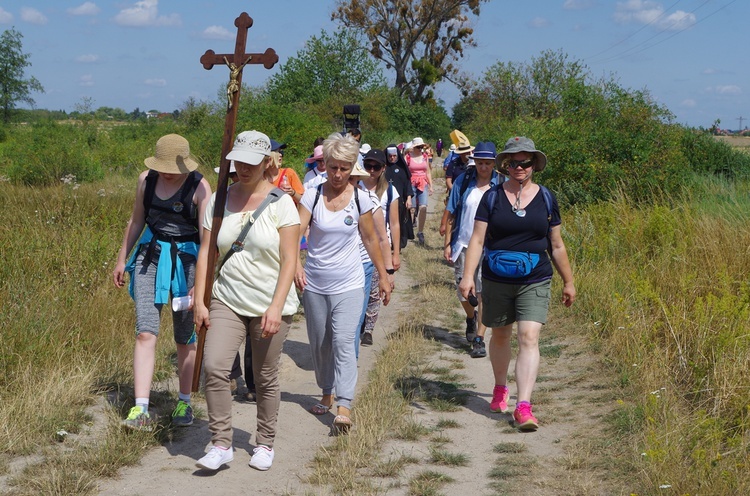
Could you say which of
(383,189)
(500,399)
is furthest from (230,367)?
(383,189)

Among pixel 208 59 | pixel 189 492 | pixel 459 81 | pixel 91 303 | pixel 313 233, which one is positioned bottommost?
pixel 189 492

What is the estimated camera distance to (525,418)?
5.74 meters

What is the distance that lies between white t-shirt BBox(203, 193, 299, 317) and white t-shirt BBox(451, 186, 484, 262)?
11.1 ft

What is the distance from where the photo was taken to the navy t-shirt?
575 centimetres

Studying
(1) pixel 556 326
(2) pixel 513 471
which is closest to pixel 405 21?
(1) pixel 556 326

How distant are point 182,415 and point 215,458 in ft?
2.85

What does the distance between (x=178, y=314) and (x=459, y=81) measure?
51.3 meters

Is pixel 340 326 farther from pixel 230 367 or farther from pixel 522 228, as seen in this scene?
pixel 522 228

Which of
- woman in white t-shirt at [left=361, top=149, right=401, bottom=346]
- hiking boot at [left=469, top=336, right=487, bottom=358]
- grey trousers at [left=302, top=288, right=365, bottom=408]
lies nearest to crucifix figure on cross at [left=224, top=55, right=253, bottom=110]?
grey trousers at [left=302, top=288, right=365, bottom=408]

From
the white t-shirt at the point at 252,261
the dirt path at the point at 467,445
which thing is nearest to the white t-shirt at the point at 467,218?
the dirt path at the point at 467,445

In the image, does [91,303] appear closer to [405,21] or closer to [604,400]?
[604,400]

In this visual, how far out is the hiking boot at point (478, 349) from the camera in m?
8.02

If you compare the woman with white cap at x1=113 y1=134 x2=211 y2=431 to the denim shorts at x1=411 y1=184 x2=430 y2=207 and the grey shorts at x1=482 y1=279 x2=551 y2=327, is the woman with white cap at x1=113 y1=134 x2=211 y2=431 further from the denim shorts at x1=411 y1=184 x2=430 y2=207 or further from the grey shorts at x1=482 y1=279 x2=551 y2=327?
the denim shorts at x1=411 y1=184 x2=430 y2=207

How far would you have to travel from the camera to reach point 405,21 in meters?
51.5
